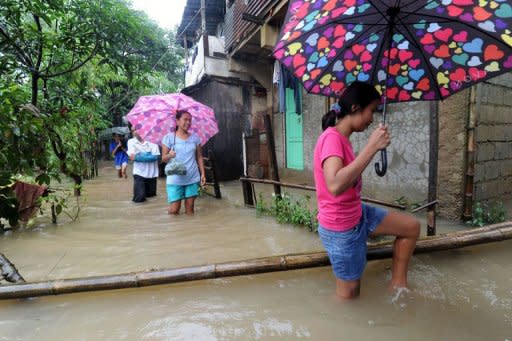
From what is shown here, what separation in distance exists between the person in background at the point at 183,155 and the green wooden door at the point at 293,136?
4.12 metres

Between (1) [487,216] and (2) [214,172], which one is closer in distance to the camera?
(1) [487,216]

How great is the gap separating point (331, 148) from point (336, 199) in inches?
15.3

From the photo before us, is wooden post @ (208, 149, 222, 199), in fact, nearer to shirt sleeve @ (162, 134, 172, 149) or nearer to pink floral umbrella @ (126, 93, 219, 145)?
pink floral umbrella @ (126, 93, 219, 145)

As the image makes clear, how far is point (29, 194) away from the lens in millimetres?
4211

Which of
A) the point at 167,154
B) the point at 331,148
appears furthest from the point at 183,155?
the point at 331,148

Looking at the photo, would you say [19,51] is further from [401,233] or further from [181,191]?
[401,233]

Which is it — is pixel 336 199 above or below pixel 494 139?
below

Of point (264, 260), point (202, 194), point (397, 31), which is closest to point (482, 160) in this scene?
point (397, 31)

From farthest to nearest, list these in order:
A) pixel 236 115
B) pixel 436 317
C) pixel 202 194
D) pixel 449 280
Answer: pixel 236 115 < pixel 202 194 < pixel 449 280 < pixel 436 317

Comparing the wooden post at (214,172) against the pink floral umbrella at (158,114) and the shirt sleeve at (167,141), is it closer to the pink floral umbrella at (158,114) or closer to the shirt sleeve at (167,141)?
the pink floral umbrella at (158,114)

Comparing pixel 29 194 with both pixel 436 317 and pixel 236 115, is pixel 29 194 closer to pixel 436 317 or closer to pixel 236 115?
pixel 436 317

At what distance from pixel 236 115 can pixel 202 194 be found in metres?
3.72

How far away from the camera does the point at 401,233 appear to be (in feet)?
7.06

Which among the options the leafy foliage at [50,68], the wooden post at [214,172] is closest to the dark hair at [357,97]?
the leafy foliage at [50,68]
